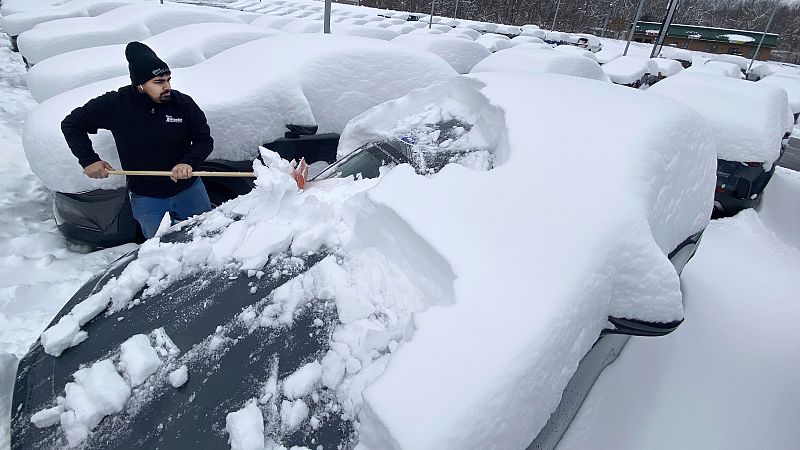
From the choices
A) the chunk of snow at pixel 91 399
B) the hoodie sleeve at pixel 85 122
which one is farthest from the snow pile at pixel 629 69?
the chunk of snow at pixel 91 399

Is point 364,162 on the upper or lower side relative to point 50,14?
upper

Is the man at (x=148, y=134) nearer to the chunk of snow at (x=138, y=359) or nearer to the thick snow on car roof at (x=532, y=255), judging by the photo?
the chunk of snow at (x=138, y=359)

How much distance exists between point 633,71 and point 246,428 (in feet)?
40.2

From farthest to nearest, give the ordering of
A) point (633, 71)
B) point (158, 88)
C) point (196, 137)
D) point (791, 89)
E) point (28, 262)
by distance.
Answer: point (791, 89), point (633, 71), point (28, 262), point (196, 137), point (158, 88)

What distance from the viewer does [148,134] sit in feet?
8.59

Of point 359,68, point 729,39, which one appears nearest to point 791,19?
point 729,39

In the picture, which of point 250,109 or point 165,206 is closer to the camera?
point 165,206

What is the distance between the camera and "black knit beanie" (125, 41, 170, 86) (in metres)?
2.38

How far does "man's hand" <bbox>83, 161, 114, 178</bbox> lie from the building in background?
130 ft

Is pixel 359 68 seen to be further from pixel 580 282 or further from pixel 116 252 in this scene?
pixel 580 282

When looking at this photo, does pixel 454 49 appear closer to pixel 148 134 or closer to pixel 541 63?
pixel 541 63

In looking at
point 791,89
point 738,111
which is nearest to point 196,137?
point 738,111

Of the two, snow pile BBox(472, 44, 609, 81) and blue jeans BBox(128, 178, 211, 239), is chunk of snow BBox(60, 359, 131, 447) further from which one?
snow pile BBox(472, 44, 609, 81)

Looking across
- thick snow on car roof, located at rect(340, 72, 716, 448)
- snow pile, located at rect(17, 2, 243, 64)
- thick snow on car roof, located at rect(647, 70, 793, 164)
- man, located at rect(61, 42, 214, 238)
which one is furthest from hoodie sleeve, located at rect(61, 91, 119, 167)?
snow pile, located at rect(17, 2, 243, 64)
